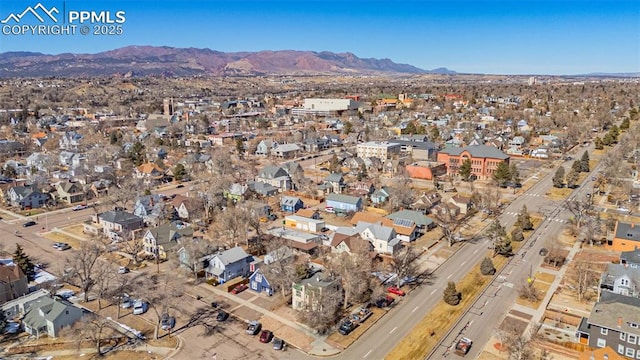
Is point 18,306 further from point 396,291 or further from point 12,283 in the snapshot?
point 396,291

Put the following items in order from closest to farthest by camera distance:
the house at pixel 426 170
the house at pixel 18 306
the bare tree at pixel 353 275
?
the house at pixel 18 306, the bare tree at pixel 353 275, the house at pixel 426 170

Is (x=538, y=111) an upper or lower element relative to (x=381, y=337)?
upper

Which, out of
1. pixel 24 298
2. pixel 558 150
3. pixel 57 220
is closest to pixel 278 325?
pixel 24 298

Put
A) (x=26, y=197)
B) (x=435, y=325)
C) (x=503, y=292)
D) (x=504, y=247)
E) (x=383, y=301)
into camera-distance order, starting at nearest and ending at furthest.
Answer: (x=435, y=325) < (x=383, y=301) < (x=503, y=292) < (x=504, y=247) < (x=26, y=197)

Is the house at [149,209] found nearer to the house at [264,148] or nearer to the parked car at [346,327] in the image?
the parked car at [346,327]

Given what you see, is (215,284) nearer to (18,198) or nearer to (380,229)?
(380,229)

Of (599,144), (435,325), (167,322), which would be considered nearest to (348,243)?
(435,325)

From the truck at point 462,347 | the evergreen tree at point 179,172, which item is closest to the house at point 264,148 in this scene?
the evergreen tree at point 179,172
